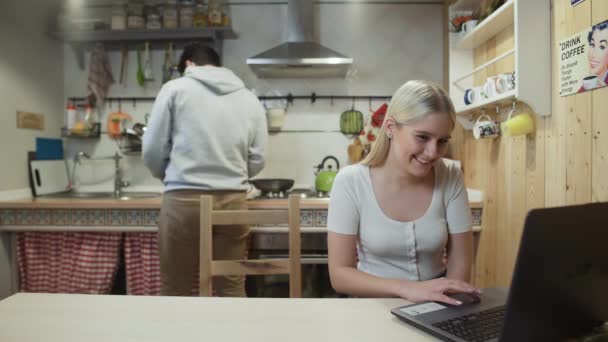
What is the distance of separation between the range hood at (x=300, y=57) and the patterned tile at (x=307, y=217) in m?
0.80

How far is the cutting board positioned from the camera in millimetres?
2555

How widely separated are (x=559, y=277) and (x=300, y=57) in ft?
6.44

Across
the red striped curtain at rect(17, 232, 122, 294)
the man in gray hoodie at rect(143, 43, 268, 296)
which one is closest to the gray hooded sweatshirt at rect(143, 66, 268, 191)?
the man in gray hoodie at rect(143, 43, 268, 296)

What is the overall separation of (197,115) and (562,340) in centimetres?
154

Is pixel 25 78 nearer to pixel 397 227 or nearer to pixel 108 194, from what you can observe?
pixel 108 194

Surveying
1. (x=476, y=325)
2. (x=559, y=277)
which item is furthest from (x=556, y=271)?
(x=476, y=325)

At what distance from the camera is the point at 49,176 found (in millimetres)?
2668

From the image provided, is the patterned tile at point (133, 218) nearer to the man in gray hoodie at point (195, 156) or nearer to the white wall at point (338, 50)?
→ the man in gray hoodie at point (195, 156)

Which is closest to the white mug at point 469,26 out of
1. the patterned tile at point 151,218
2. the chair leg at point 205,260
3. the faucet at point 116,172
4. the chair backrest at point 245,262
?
the chair backrest at point 245,262

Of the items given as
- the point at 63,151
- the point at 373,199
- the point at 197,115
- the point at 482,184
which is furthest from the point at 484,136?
the point at 63,151

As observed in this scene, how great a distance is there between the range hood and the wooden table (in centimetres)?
165

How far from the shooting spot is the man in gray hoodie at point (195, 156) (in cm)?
185

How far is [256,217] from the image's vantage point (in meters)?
1.35

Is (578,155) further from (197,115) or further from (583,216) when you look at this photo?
(197,115)
